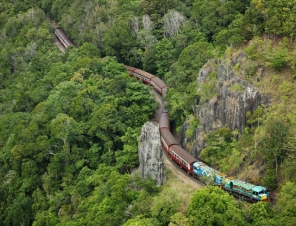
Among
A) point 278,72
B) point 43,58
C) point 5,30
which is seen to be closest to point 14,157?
point 43,58

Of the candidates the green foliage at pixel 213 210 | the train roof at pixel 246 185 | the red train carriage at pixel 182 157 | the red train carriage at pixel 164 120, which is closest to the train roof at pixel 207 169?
the red train carriage at pixel 182 157

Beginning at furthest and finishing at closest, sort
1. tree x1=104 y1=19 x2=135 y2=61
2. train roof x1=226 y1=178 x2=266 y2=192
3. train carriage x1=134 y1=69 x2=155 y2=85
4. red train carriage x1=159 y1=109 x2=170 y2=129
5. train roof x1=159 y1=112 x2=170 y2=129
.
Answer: tree x1=104 y1=19 x2=135 y2=61 → train carriage x1=134 y1=69 x2=155 y2=85 → train roof x1=159 y1=112 x2=170 y2=129 → red train carriage x1=159 y1=109 x2=170 y2=129 → train roof x1=226 y1=178 x2=266 y2=192

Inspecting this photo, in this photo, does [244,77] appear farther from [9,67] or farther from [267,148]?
[9,67]

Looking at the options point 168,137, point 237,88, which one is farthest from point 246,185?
point 168,137

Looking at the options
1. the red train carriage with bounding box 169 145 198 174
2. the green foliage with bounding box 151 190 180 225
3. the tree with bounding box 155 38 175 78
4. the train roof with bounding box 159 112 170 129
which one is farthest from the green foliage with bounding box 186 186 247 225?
the tree with bounding box 155 38 175 78

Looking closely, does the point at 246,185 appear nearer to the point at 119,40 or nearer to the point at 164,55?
the point at 164,55

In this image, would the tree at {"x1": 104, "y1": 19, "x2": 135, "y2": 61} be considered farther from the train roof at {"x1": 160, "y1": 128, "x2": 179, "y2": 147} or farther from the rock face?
the rock face
